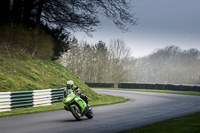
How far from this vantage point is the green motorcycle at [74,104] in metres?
11.1

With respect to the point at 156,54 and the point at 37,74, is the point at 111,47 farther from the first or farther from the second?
the point at 37,74

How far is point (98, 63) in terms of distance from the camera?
79.6 meters

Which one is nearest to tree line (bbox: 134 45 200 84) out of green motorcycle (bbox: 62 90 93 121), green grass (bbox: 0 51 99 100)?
green grass (bbox: 0 51 99 100)

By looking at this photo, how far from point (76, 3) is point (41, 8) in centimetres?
329

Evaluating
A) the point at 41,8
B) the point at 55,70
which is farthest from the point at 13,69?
the point at 41,8

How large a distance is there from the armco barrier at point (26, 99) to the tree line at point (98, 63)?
5401 cm

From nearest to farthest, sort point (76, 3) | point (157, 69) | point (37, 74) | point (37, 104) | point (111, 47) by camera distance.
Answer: point (37, 104) < point (37, 74) < point (76, 3) < point (111, 47) < point (157, 69)

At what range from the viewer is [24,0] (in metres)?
28.7

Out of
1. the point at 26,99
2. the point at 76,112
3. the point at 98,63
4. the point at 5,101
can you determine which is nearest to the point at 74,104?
the point at 76,112

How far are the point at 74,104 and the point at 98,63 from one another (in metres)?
68.4

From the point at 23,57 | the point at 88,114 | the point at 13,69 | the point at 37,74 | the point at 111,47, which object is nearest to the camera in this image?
the point at 88,114

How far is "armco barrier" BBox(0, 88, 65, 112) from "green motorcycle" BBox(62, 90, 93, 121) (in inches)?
193

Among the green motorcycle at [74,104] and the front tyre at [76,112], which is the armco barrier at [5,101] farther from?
the front tyre at [76,112]

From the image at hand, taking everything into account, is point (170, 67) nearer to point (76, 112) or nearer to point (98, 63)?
point (98, 63)
